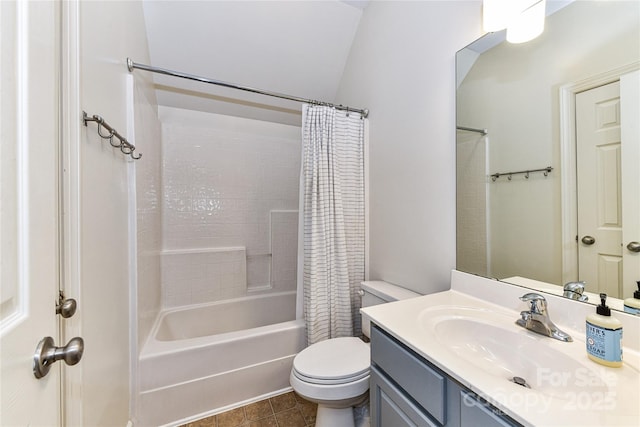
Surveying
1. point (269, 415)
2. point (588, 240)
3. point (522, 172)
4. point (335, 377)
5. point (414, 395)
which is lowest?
point (269, 415)

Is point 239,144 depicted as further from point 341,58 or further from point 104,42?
→ point 104,42

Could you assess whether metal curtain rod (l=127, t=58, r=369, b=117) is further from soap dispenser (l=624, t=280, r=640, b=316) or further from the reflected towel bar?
soap dispenser (l=624, t=280, r=640, b=316)

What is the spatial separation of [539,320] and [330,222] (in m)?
1.17

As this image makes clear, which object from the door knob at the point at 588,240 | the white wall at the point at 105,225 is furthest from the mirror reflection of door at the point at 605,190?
the white wall at the point at 105,225

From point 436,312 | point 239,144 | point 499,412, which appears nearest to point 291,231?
point 239,144

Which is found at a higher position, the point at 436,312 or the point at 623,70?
the point at 623,70

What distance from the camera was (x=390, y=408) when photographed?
0.85 metres

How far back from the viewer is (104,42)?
3.30 feet

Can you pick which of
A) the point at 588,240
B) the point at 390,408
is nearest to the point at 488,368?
the point at 390,408

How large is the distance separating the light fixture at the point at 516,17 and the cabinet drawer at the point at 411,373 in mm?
1261

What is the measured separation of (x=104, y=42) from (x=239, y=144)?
139 cm

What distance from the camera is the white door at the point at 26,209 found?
411 mm

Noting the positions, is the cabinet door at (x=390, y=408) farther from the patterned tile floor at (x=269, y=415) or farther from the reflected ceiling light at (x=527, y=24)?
the reflected ceiling light at (x=527, y=24)

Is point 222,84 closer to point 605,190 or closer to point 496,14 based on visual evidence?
point 496,14
